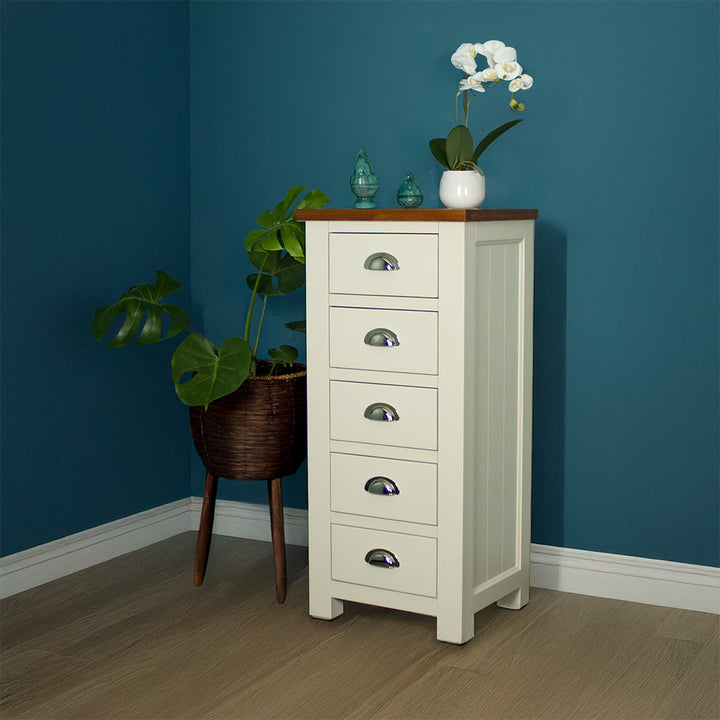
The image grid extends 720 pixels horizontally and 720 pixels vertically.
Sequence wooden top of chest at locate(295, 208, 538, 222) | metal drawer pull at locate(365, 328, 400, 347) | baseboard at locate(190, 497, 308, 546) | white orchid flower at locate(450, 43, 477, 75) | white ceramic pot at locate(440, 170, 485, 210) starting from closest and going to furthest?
wooden top of chest at locate(295, 208, 538, 222) → metal drawer pull at locate(365, 328, 400, 347) → white ceramic pot at locate(440, 170, 485, 210) → white orchid flower at locate(450, 43, 477, 75) → baseboard at locate(190, 497, 308, 546)

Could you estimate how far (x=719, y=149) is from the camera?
236 cm

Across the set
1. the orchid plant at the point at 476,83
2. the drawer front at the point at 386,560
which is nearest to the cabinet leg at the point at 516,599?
the drawer front at the point at 386,560

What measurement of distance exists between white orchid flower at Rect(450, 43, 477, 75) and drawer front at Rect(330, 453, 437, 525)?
975mm

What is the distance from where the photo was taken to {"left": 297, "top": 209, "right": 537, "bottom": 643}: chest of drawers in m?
2.17

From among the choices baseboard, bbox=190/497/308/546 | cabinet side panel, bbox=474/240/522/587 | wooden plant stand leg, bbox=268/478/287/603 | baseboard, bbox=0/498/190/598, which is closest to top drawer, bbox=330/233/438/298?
cabinet side panel, bbox=474/240/522/587

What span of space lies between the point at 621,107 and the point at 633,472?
0.92 m

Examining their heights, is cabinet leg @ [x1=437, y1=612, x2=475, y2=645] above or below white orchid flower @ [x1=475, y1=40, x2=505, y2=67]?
below

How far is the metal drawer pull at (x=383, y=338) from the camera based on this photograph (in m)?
2.22

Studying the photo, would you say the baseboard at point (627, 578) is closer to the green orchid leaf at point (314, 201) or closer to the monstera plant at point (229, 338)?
the monstera plant at point (229, 338)

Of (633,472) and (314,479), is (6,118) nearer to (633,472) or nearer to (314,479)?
(314,479)

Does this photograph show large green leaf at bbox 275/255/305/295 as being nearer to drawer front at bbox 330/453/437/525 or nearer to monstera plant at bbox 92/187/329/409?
monstera plant at bbox 92/187/329/409

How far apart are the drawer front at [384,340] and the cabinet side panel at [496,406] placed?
0.12 m

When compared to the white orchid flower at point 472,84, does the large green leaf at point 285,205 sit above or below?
below

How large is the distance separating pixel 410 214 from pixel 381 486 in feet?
2.04
